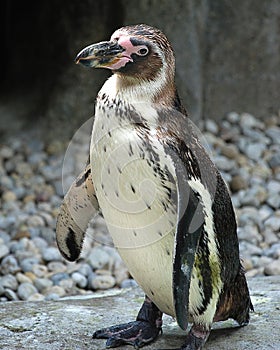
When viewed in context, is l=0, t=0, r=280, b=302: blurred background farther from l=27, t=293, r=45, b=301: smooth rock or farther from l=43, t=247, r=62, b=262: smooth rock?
l=27, t=293, r=45, b=301: smooth rock

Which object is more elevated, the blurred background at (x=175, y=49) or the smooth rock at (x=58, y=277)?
the blurred background at (x=175, y=49)

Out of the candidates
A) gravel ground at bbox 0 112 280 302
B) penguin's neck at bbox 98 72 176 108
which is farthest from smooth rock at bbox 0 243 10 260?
penguin's neck at bbox 98 72 176 108

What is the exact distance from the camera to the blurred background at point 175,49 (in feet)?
15.0

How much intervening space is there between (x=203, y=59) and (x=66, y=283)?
78.9 inches

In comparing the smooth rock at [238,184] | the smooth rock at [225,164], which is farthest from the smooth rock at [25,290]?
the smooth rock at [225,164]

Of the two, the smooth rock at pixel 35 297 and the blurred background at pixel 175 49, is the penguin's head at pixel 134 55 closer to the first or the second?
the smooth rock at pixel 35 297

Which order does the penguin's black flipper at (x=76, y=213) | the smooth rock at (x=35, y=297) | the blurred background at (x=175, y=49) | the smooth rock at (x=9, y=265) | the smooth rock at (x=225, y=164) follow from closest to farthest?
1. the penguin's black flipper at (x=76, y=213)
2. the smooth rock at (x=35, y=297)
3. the smooth rock at (x=9, y=265)
4. the smooth rock at (x=225, y=164)
5. the blurred background at (x=175, y=49)

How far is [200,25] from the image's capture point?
4.71 m

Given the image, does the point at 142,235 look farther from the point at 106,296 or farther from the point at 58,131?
the point at 58,131

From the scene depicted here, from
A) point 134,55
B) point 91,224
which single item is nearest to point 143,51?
point 134,55

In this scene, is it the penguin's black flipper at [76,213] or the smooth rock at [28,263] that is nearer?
the penguin's black flipper at [76,213]

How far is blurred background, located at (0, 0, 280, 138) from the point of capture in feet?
15.0

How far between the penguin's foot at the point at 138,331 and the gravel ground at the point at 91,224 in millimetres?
742

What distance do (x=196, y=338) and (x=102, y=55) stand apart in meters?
0.80
